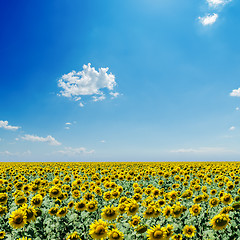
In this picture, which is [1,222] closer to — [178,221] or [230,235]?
[178,221]

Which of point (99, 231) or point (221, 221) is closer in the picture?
point (99, 231)

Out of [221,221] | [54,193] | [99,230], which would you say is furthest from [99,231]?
[54,193]

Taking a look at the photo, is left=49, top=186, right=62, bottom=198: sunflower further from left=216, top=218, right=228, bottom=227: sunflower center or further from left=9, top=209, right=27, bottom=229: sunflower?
left=216, top=218, right=228, bottom=227: sunflower center

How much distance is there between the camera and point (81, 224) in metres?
6.85

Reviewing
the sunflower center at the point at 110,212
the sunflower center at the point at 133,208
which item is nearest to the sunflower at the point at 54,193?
the sunflower center at the point at 110,212

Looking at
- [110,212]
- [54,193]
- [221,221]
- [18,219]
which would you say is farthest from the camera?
[54,193]

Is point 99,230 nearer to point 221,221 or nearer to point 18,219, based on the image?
point 18,219

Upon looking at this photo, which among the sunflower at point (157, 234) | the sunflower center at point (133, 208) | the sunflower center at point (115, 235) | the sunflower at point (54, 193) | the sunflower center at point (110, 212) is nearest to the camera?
the sunflower center at point (115, 235)

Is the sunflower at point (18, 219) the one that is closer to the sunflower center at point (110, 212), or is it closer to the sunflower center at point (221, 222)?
the sunflower center at point (110, 212)

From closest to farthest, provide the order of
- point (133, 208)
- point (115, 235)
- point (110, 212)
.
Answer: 1. point (115, 235)
2. point (110, 212)
3. point (133, 208)

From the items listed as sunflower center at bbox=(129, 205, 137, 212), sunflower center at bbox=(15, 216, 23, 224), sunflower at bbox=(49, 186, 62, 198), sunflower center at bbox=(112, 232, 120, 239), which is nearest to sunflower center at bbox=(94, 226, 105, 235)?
sunflower center at bbox=(112, 232, 120, 239)

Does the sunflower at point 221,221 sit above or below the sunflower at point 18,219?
below

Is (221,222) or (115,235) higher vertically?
(115,235)

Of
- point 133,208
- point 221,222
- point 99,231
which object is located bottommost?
point 221,222
